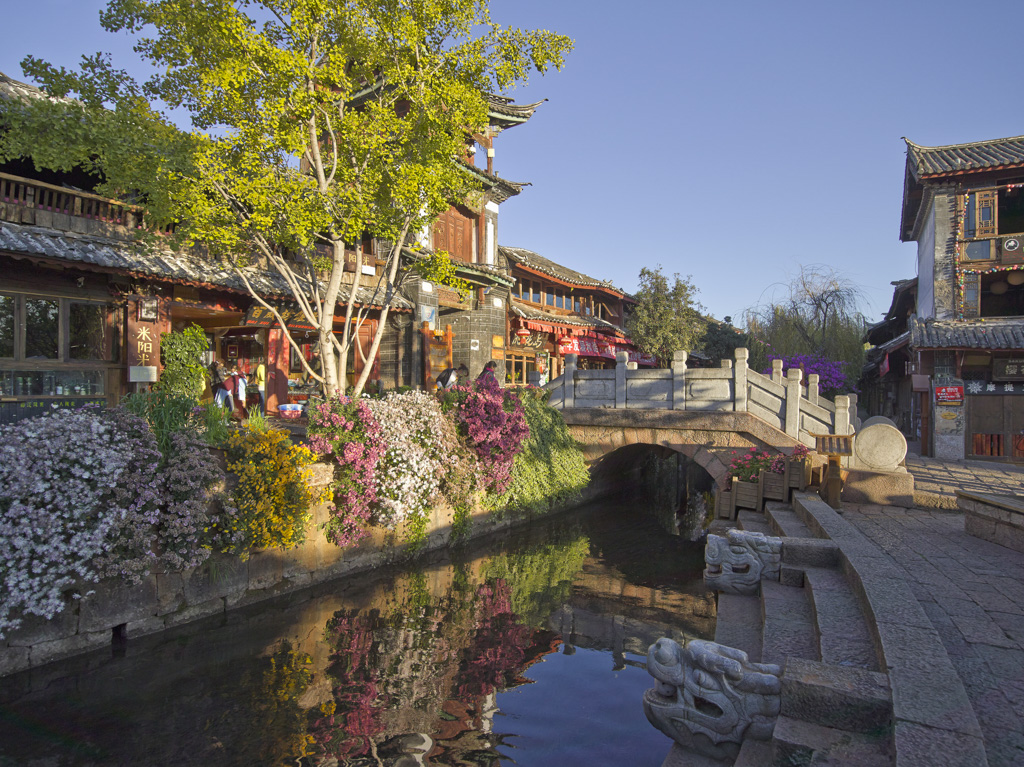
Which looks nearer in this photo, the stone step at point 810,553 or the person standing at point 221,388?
the stone step at point 810,553

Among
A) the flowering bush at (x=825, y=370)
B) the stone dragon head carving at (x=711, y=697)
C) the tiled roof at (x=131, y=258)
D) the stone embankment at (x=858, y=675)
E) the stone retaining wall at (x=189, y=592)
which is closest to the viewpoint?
the stone embankment at (x=858, y=675)

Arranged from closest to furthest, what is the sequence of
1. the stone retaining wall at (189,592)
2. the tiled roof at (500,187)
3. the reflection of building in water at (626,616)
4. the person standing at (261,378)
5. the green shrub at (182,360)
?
the stone retaining wall at (189,592), the reflection of building in water at (626,616), the green shrub at (182,360), the person standing at (261,378), the tiled roof at (500,187)

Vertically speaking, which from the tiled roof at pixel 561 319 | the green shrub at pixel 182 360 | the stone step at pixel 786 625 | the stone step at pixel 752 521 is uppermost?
the tiled roof at pixel 561 319

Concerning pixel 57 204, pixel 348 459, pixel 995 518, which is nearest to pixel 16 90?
pixel 57 204

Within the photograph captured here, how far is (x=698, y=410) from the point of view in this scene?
1203 cm

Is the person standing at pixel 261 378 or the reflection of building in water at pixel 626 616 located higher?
the person standing at pixel 261 378

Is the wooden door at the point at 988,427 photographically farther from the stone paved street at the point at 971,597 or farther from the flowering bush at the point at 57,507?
the flowering bush at the point at 57,507

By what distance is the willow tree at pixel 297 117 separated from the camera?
25.8 ft

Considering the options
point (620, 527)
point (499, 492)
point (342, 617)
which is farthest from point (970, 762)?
point (620, 527)

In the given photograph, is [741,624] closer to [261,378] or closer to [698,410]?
[698,410]

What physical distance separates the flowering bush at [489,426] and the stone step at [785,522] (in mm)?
4344

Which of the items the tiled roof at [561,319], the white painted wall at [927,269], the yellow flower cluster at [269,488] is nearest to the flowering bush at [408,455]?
the yellow flower cluster at [269,488]

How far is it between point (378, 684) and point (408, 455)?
3.51 meters

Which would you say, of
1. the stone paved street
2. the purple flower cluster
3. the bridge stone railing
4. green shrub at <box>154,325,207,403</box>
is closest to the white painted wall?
the bridge stone railing
